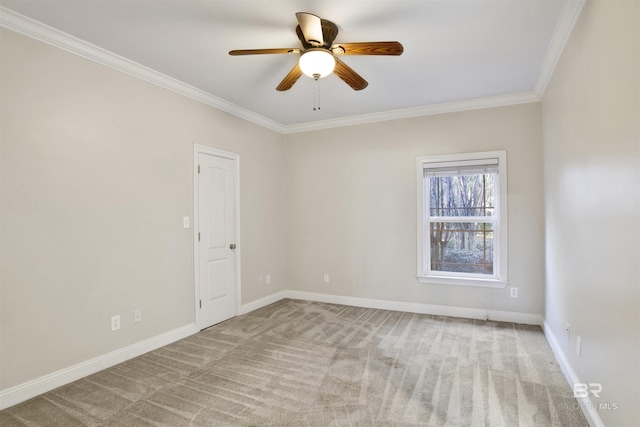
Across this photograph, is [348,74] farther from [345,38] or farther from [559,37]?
[559,37]

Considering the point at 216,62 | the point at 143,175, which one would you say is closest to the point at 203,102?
the point at 216,62

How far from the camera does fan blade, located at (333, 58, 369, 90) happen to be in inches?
98.9

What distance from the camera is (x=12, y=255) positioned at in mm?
2268

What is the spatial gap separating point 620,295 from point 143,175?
11.9 feet

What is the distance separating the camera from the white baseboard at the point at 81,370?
2266 millimetres

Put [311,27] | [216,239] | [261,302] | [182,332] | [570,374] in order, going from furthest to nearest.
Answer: [261,302] < [216,239] < [182,332] < [570,374] < [311,27]

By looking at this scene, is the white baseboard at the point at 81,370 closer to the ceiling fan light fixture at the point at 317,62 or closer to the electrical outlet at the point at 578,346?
the ceiling fan light fixture at the point at 317,62

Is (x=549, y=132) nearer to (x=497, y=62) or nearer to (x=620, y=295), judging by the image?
(x=497, y=62)

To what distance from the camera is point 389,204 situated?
4512mm

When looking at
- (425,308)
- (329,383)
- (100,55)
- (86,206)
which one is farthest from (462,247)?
(100,55)

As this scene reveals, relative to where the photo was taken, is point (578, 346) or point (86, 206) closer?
point (578, 346)

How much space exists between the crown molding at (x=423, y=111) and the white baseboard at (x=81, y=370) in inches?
130

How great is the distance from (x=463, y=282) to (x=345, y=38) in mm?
3170

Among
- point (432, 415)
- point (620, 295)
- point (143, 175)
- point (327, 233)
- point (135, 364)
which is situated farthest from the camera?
point (327, 233)
